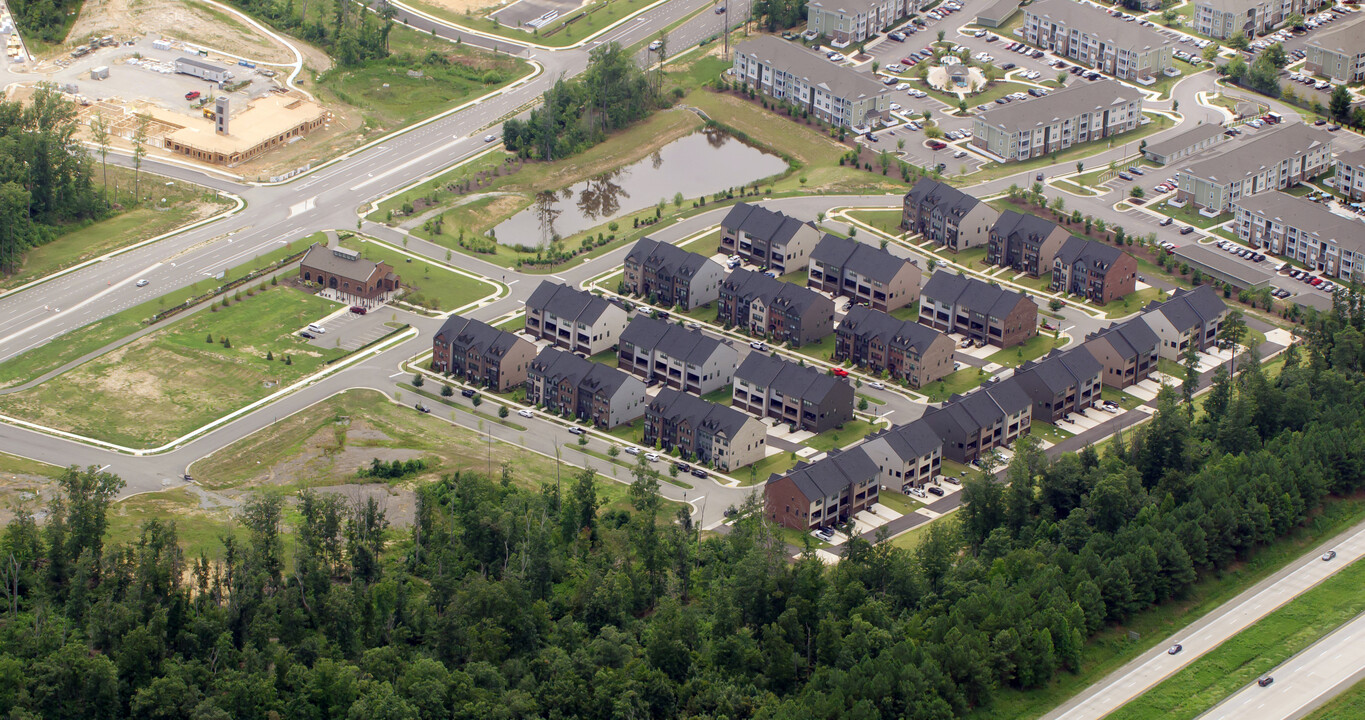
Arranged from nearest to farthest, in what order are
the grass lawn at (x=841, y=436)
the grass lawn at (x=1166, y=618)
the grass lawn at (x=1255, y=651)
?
the grass lawn at (x=1255, y=651)
the grass lawn at (x=1166, y=618)
the grass lawn at (x=841, y=436)

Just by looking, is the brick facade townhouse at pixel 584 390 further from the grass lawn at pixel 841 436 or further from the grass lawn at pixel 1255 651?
the grass lawn at pixel 1255 651

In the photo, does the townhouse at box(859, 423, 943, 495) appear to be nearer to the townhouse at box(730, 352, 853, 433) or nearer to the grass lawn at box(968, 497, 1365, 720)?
the townhouse at box(730, 352, 853, 433)

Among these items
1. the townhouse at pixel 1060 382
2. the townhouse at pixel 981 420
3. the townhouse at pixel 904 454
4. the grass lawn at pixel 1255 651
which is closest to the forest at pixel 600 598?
the grass lawn at pixel 1255 651

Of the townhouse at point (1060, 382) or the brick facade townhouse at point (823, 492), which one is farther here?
the townhouse at point (1060, 382)

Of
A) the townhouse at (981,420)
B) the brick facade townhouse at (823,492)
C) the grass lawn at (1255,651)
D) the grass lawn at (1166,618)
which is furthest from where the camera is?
the townhouse at (981,420)

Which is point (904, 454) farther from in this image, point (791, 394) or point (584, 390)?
point (584, 390)

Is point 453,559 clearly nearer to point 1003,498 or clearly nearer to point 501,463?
point 501,463

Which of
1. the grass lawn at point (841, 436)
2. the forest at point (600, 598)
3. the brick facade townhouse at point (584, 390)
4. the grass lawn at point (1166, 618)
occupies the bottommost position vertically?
the grass lawn at point (841, 436)

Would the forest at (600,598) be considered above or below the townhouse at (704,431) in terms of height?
above
